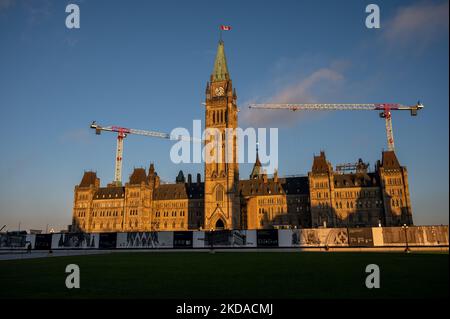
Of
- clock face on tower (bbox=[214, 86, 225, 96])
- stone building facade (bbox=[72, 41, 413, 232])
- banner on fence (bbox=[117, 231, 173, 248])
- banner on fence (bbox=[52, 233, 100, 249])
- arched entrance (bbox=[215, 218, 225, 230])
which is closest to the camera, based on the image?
banner on fence (bbox=[117, 231, 173, 248])

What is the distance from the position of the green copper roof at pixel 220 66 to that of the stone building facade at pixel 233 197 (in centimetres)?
34

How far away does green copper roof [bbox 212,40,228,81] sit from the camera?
122438 mm

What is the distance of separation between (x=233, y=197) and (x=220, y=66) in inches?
1843

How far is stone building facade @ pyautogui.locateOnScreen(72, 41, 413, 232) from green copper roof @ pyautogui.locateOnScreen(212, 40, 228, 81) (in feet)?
1.11

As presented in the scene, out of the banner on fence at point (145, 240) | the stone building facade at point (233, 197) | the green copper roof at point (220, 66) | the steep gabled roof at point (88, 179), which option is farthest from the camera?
the steep gabled roof at point (88, 179)

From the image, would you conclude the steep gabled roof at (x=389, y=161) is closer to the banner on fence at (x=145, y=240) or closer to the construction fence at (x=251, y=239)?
the construction fence at (x=251, y=239)

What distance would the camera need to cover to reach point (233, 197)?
106438 millimetres

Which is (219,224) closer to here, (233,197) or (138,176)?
(233,197)

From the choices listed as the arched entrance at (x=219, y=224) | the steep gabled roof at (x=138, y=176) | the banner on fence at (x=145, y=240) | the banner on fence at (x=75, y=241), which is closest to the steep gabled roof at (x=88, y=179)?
the steep gabled roof at (x=138, y=176)

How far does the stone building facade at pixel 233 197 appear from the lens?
4104 inches

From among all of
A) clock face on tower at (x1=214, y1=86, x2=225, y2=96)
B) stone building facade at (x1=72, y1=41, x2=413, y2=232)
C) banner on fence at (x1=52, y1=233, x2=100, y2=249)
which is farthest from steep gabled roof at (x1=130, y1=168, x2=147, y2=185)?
banner on fence at (x1=52, y1=233, x2=100, y2=249)

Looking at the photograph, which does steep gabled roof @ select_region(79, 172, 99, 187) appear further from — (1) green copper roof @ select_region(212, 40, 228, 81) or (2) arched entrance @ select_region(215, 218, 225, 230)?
(1) green copper roof @ select_region(212, 40, 228, 81)
